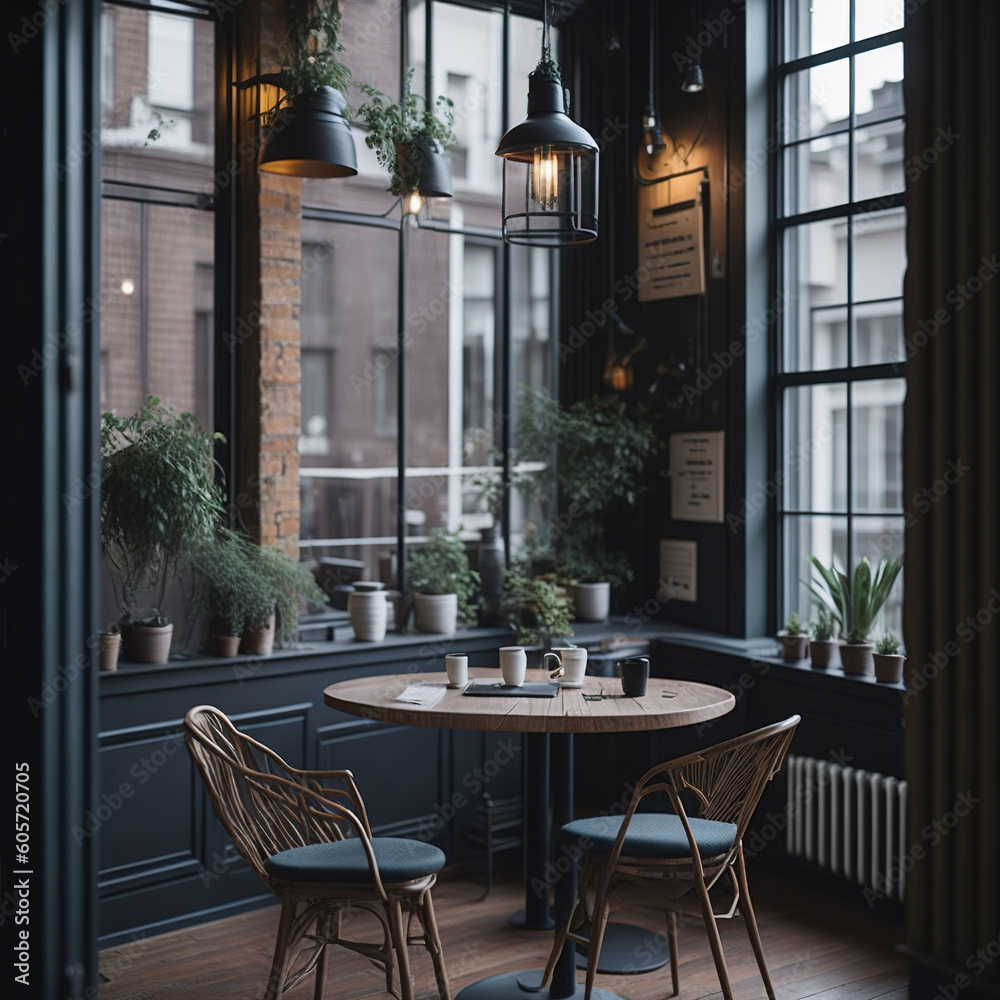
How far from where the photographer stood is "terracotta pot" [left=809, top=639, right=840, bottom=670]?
4719mm

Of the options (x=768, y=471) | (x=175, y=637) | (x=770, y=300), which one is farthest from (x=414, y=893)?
(x=770, y=300)

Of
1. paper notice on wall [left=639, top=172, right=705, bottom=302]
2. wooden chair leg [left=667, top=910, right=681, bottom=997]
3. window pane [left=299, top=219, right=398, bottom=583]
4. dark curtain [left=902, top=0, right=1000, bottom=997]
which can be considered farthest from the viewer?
window pane [left=299, top=219, right=398, bottom=583]

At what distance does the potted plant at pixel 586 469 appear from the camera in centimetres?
560

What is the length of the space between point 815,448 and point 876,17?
1809 millimetres

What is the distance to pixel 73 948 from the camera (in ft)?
8.67

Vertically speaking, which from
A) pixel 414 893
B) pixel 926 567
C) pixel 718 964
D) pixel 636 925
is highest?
pixel 926 567

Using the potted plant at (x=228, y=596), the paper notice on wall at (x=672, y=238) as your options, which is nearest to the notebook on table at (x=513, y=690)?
the potted plant at (x=228, y=596)

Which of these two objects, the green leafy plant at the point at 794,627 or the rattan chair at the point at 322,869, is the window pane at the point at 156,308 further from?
the rattan chair at the point at 322,869

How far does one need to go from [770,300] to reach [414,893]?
325cm

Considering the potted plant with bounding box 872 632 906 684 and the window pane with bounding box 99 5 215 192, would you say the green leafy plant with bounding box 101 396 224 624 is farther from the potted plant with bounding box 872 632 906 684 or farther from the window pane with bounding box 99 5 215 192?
the window pane with bounding box 99 5 215 192

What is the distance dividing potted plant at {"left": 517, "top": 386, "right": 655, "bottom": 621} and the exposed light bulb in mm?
1986

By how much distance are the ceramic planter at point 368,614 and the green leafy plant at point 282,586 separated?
0.19 meters

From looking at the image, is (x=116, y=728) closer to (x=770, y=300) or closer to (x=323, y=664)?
(x=323, y=664)

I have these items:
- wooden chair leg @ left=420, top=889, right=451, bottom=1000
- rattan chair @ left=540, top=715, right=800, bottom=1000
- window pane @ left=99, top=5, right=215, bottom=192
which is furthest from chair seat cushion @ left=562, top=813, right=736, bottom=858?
window pane @ left=99, top=5, right=215, bottom=192
